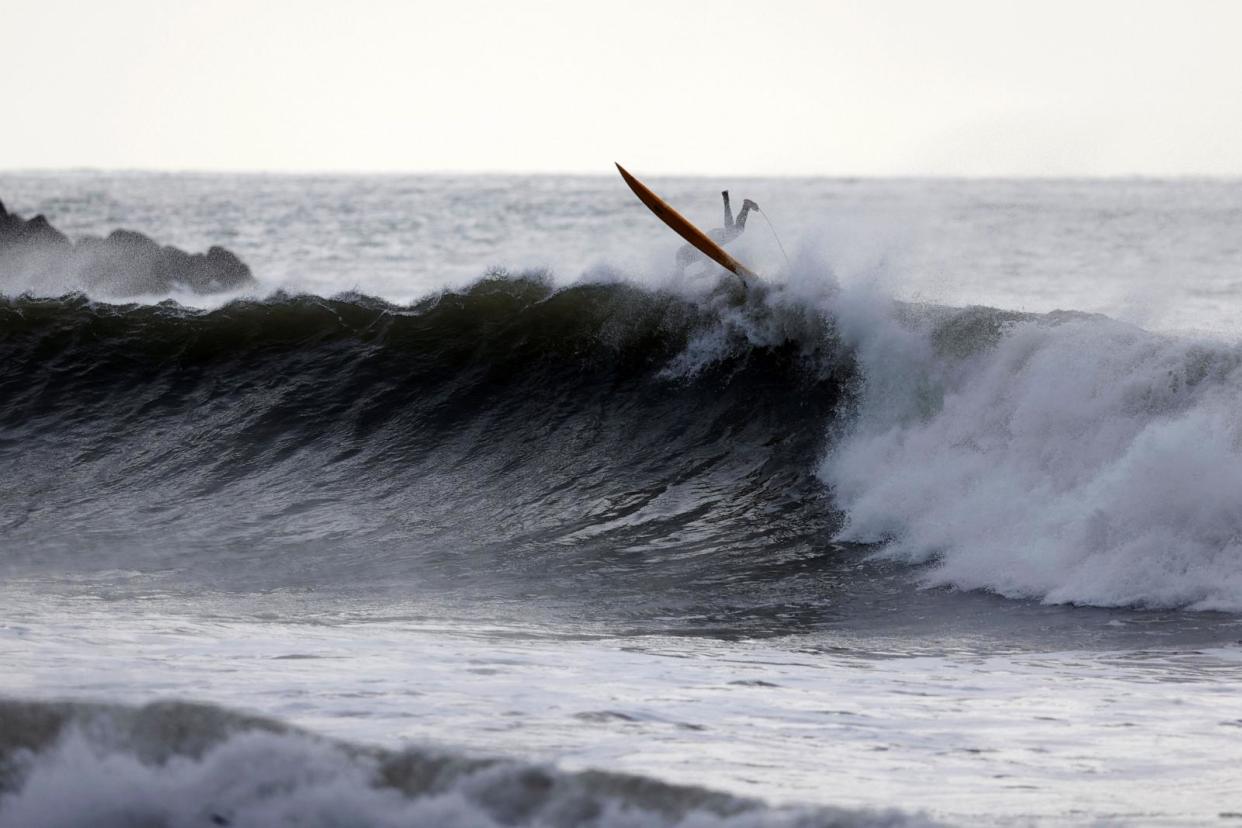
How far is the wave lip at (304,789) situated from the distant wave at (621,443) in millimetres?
3342

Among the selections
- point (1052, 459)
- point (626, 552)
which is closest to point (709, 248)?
point (626, 552)

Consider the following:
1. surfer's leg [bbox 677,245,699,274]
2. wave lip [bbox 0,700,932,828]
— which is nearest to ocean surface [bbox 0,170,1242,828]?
wave lip [bbox 0,700,932,828]

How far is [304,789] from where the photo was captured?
14.4 ft

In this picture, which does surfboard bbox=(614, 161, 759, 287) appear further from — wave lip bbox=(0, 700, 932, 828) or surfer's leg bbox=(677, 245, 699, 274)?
wave lip bbox=(0, 700, 932, 828)

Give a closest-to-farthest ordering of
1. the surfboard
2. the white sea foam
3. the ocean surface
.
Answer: the ocean surface → the white sea foam → the surfboard

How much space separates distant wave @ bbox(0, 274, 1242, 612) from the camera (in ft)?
27.2

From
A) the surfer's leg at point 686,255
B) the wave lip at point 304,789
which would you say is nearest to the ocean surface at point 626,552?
the wave lip at point 304,789

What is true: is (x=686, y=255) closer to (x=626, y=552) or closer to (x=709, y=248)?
(x=709, y=248)

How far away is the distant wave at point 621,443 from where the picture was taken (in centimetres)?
829

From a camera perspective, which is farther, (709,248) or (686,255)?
(686,255)

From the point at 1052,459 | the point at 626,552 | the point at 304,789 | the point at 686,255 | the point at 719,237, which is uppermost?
the point at 719,237

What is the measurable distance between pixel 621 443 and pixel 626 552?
2.21 m

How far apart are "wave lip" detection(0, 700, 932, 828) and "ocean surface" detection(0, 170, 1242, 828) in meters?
0.01

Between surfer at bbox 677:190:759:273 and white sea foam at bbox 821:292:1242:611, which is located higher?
surfer at bbox 677:190:759:273
